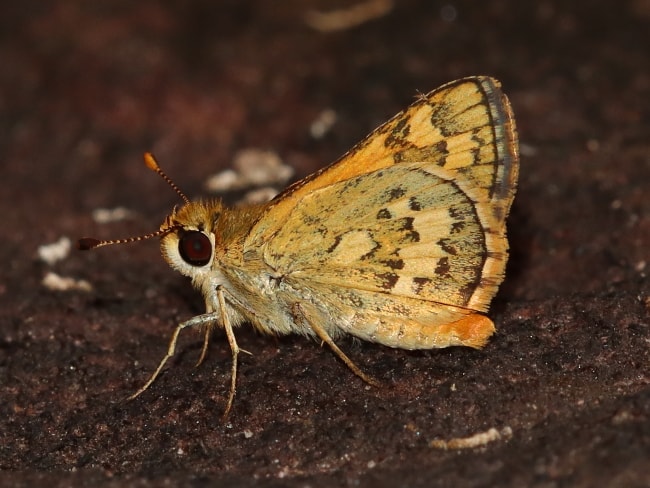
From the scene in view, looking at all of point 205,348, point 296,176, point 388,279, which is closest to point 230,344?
point 205,348

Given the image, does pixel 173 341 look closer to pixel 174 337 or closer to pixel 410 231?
pixel 174 337

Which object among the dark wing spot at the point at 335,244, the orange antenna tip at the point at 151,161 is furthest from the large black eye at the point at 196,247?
the dark wing spot at the point at 335,244

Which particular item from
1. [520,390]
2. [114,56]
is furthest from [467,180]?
[114,56]

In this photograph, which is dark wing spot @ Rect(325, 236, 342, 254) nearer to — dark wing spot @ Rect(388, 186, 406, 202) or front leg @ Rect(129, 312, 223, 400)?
dark wing spot @ Rect(388, 186, 406, 202)

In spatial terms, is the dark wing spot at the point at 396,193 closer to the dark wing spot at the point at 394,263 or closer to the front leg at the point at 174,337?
the dark wing spot at the point at 394,263

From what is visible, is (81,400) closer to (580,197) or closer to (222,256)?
(222,256)
